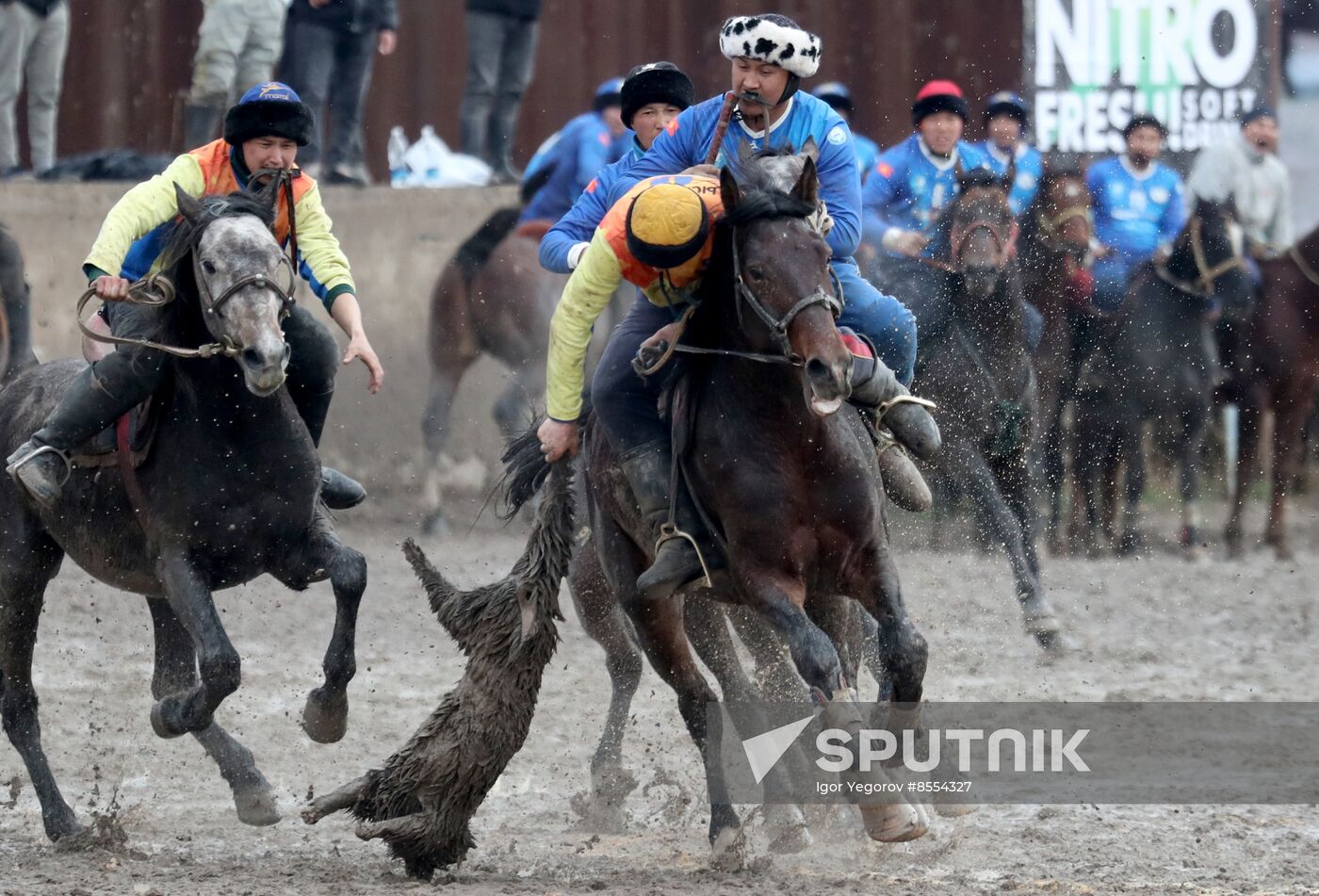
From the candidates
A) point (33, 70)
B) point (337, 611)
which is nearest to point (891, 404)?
point (337, 611)

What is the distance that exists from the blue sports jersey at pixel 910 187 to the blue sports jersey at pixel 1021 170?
0.25 meters

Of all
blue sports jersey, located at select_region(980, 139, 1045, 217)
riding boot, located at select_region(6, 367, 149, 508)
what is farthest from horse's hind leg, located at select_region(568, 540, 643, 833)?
blue sports jersey, located at select_region(980, 139, 1045, 217)

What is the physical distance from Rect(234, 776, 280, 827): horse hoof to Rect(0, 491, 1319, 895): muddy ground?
0.28ft

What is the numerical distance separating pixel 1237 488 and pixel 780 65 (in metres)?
7.64

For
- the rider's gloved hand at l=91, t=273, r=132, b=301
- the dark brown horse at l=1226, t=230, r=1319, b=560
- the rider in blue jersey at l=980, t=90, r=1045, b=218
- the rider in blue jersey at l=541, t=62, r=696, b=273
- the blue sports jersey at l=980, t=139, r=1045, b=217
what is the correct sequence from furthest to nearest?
the dark brown horse at l=1226, t=230, r=1319, b=560 → the rider in blue jersey at l=980, t=90, r=1045, b=218 → the blue sports jersey at l=980, t=139, r=1045, b=217 → the rider in blue jersey at l=541, t=62, r=696, b=273 → the rider's gloved hand at l=91, t=273, r=132, b=301

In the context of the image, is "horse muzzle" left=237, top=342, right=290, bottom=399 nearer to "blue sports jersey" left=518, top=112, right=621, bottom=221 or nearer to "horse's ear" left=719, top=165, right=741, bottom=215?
"horse's ear" left=719, top=165, right=741, bottom=215

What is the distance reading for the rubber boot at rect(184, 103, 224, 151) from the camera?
39.1ft

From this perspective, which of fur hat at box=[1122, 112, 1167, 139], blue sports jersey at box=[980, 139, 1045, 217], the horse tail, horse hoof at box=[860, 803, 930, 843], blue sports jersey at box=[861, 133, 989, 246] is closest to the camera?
horse hoof at box=[860, 803, 930, 843]

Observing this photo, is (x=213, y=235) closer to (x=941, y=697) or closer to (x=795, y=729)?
(x=795, y=729)

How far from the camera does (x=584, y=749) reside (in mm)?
7598

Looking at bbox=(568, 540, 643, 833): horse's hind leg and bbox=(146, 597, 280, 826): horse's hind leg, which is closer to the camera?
bbox=(146, 597, 280, 826): horse's hind leg

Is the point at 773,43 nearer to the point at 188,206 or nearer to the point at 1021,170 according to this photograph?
the point at 188,206

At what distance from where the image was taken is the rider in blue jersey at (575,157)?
11.8m

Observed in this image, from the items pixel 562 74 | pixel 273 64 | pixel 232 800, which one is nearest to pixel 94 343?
pixel 232 800
